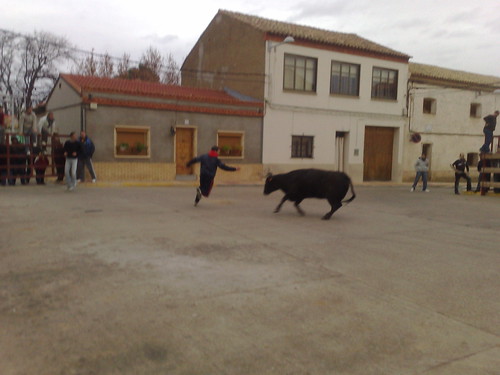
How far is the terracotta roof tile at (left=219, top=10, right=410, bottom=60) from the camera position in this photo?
22.3 metres

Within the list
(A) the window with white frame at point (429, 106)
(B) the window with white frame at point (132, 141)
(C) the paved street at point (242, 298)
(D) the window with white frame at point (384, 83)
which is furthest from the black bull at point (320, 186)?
(A) the window with white frame at point (429, 106)

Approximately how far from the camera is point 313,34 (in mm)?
23516

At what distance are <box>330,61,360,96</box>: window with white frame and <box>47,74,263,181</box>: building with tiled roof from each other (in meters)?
4.66

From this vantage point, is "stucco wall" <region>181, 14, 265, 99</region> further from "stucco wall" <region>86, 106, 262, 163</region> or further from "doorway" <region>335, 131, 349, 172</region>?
"doorway" <region>335, 131, 349, 172</region>

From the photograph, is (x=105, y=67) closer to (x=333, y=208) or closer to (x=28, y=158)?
(x=28, y=158)

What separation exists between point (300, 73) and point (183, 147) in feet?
23.2

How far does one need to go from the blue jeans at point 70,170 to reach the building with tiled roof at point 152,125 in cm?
414

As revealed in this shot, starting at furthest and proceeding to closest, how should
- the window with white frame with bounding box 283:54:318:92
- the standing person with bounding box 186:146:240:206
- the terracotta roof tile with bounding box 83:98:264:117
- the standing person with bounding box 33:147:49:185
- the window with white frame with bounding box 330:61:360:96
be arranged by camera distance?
1. the window with white frame with bounding box 330:61:360:96
2. the window with white frame with bounding box 283:54:318:92
3. the terracotta roof tile with bounding box 83:98:264:117
4. the standing person with bounding box 33:147:49:185
5. the standing person with bounding box 186:146:240:206

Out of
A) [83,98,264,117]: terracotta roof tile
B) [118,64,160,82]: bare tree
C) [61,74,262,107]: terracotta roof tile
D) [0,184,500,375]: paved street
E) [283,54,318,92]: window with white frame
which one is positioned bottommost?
[0,184,500,375]: paved street

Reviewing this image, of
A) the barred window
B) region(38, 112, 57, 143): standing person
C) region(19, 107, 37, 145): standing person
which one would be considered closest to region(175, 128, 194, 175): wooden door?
region(38, 112, 57, 143): standing person

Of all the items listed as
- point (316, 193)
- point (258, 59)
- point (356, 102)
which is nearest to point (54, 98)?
point (258, 59)

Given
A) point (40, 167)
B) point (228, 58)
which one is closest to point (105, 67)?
point (228, 58)

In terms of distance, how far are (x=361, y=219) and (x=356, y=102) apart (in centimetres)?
1550

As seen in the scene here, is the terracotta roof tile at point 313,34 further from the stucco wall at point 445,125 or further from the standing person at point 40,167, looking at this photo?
the standing person at point 40,167
